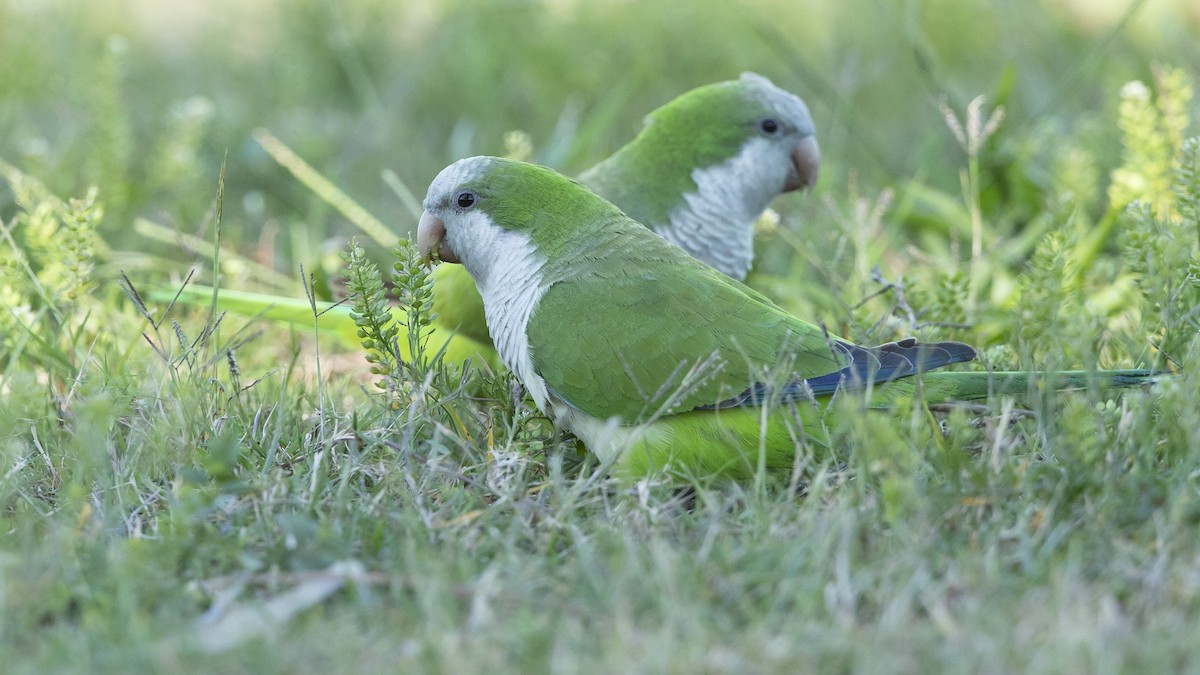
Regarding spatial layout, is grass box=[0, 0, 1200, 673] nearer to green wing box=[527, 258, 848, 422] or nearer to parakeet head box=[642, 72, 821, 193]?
green wing box=[527, 258, 848, 422]

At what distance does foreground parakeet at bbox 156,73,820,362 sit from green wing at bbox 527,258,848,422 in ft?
2.93

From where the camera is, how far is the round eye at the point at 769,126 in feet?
12.7

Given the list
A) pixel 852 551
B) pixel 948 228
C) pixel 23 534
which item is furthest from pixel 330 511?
pixel 948 228

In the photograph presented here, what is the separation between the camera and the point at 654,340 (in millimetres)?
2750

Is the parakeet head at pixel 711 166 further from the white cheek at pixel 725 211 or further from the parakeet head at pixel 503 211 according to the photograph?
the parakeet head at pixel 503 211

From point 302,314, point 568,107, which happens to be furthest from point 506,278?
point 568,107

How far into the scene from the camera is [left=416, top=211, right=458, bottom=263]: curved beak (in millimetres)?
3115

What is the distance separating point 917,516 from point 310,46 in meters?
4.75

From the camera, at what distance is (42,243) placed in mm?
3260

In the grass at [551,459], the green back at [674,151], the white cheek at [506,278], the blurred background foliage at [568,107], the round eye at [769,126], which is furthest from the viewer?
the blurred background foliage at [568,107]

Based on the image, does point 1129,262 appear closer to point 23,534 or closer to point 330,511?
point 330,511

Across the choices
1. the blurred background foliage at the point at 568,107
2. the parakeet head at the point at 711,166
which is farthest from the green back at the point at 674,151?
the blurred background foliage at the point at 568,107

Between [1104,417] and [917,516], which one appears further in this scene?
[1104,417]

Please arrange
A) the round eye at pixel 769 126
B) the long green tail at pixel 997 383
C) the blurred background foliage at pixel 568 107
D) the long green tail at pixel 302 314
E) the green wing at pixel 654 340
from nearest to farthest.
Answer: the long green tail at pixel 997 383 < the green wing at pixel 654 340 < the long green tail at pixel 302 314 < the round eye at pixel 769 126 < the blurred background foliage at pixel 568 107
